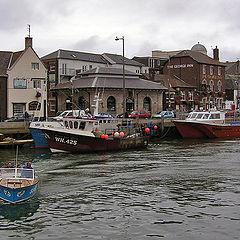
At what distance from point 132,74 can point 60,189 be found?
43.6 metres

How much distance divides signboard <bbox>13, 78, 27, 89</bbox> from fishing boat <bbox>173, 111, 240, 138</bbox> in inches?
805

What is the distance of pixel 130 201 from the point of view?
67.3ft

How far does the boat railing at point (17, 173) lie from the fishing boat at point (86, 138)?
15451mm

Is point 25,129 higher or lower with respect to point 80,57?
→ lower

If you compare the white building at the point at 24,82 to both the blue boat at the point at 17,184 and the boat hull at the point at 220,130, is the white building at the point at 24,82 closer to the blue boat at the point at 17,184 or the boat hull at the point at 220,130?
the boat hull at the point at 220,130

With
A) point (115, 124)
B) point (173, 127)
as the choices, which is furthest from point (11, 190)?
point (173, 127)

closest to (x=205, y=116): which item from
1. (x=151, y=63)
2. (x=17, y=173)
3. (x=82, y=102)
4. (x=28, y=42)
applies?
(x=82, y=102)

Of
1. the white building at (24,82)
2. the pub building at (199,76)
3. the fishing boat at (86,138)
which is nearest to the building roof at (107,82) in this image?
the white building at (24,82)

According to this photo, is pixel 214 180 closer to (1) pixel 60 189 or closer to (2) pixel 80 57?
(1) pixel 60 189

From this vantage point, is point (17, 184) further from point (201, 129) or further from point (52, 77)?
point (52, 77)

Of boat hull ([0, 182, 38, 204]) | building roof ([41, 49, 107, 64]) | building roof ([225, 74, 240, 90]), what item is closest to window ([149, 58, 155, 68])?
building roof ([41, 49, 107, 64])

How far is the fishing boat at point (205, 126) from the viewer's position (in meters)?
51.2

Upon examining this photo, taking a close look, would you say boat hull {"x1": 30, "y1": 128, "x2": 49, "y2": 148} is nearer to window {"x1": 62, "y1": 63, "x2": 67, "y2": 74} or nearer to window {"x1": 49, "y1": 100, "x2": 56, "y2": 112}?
window {"x1": 49, "y1": 100, "x2": 56, "y2": 112}

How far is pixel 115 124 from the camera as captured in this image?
4041 centimetres
